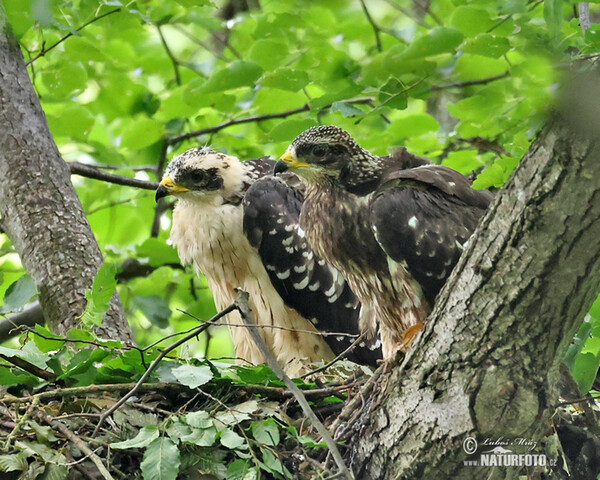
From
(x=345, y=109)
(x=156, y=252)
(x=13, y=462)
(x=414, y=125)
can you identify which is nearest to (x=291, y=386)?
(x=13, y=462)

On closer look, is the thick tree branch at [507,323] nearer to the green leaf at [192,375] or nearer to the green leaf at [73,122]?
the green leaf at [192,375]

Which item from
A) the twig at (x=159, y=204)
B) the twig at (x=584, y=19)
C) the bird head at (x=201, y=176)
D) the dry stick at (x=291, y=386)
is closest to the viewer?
the dry stick at (x=291, y=386)

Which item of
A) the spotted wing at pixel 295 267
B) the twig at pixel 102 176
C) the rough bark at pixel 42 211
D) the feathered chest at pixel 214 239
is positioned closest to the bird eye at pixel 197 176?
the feathered chest at pixel 214 239

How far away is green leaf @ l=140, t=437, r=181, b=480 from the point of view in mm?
2643

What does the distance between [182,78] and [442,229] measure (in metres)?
3.06

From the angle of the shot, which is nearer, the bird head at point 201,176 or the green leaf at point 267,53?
the bird head at point 201,176

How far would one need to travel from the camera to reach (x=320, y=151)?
3.85 metres

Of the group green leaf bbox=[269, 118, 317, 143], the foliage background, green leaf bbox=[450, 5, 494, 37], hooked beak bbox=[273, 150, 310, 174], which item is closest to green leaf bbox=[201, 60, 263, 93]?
the foliage background

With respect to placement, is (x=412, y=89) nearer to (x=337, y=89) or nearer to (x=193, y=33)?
(x=337, y=89)

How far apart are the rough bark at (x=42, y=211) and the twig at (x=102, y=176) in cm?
38

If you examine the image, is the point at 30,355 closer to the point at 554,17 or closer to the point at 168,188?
the point at 168,188

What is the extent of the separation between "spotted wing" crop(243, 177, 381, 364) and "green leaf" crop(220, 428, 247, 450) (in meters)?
1.75

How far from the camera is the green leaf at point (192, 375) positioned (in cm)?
298

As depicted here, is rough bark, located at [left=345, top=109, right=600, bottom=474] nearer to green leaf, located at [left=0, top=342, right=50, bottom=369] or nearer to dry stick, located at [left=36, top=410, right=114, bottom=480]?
dry stick, located at [left=36, top=410, right=114, bottom=480]
